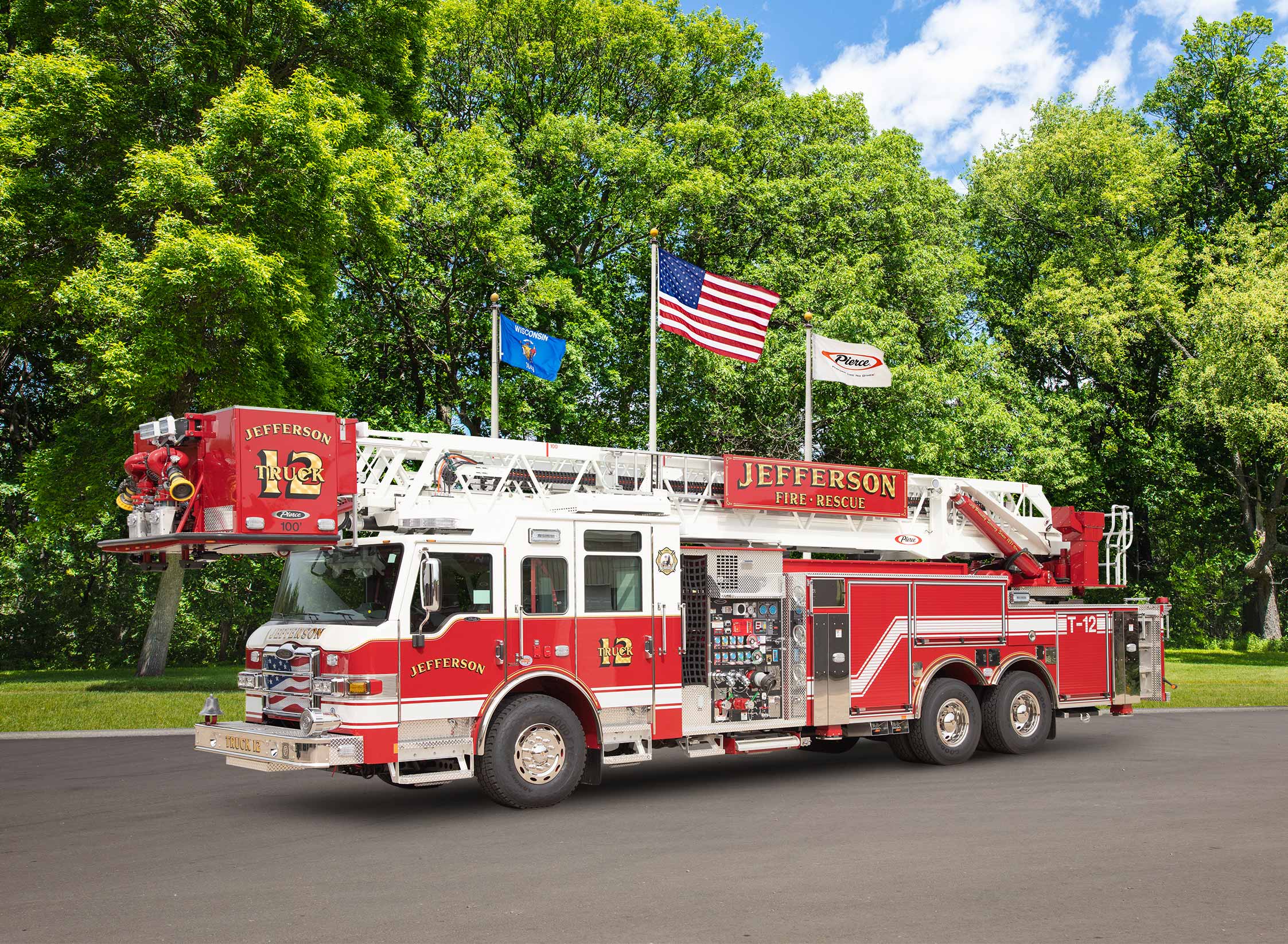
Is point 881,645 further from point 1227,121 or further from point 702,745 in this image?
point 1227,121

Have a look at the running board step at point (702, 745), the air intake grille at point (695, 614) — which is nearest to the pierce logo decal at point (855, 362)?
the air intake grille at point (695, 614)

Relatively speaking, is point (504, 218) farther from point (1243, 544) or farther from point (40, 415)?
point (1243, 544)

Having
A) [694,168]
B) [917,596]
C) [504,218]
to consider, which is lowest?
[917,596]

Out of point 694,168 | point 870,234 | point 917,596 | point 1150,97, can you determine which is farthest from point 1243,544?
point 917,596

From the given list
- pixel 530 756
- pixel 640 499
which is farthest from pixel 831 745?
pixel 530 756

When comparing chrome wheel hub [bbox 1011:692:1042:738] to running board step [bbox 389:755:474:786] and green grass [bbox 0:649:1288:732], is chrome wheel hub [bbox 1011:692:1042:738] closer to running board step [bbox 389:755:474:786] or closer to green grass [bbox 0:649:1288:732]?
green grass [bbox 0:649:1288:732]

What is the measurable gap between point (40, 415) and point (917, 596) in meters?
25.9

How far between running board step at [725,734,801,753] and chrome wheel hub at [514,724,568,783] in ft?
7.11

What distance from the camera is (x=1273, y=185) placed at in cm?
4150

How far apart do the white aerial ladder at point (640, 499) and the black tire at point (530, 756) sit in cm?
177

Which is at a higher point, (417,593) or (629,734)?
(417,593)

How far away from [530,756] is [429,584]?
74.8 inches

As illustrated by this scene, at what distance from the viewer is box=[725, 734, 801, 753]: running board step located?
478 inches

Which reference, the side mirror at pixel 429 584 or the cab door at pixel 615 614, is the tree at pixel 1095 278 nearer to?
the cab door at pixel 615 614
